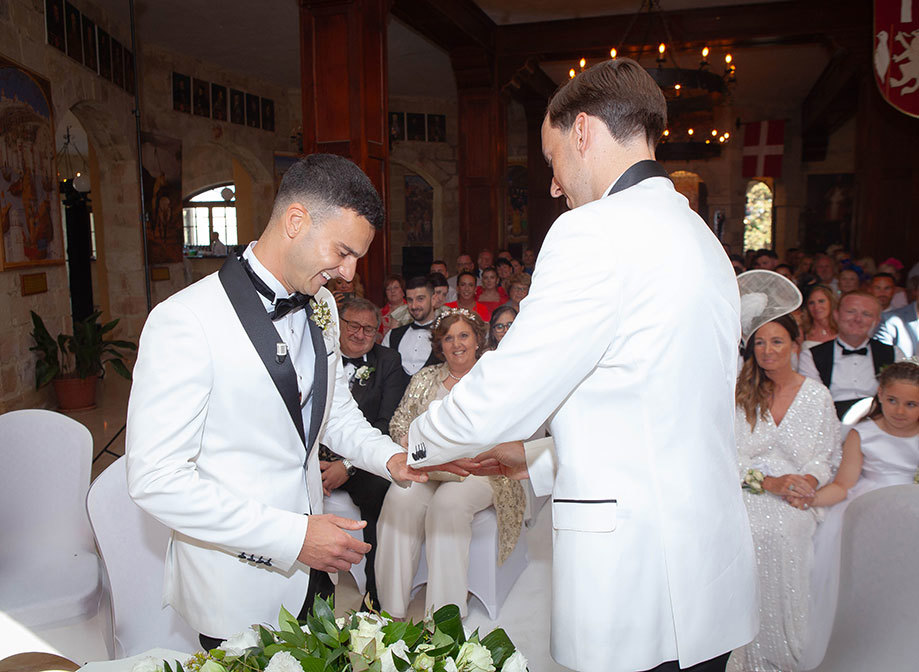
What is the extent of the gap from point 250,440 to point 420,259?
51.4 ft

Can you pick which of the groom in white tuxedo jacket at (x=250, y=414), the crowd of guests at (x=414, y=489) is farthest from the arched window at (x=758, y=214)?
the groom in white tuxedo jacket at (x=250, y=414)

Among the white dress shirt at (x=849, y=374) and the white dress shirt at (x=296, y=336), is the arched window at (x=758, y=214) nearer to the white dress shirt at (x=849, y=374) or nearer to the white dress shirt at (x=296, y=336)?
the white dress shirt at (x=849, y=374)

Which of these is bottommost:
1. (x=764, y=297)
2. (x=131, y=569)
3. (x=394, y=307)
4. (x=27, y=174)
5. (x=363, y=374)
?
(x=131, y=569)

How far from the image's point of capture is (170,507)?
1.43 meters

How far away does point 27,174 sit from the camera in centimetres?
676

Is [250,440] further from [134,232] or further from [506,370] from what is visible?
[134,232]

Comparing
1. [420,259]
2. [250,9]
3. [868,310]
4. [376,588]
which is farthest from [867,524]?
[420,259]

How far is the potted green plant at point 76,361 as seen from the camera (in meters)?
7.07

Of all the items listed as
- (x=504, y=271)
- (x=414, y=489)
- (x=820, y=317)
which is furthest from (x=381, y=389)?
(x=504, y=271)

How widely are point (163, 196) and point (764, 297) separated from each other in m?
10.7

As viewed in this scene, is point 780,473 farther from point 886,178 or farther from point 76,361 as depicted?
point 886,178

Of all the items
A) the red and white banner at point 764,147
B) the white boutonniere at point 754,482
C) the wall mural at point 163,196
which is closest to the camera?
the white boutonniere at point 754,482

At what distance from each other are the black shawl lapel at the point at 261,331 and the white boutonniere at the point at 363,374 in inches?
95.9

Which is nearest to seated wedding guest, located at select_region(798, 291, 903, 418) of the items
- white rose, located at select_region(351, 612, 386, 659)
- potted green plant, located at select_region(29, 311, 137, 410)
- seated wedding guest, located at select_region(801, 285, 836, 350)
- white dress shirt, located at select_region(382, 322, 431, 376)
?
seated wedding guest, located at select_region(801, 285, 836, 350)
